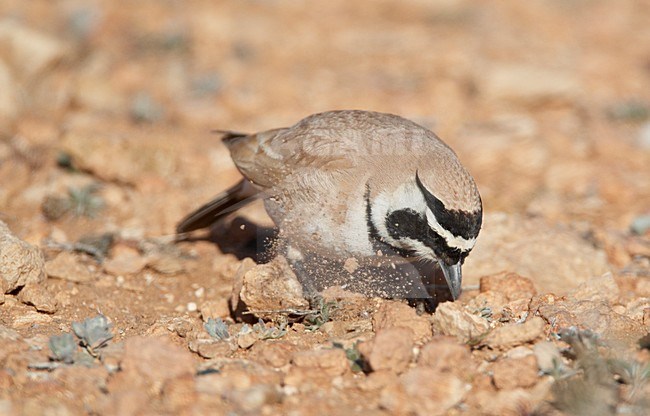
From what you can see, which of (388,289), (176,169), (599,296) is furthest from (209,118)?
(599,296)

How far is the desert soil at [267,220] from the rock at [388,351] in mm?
10

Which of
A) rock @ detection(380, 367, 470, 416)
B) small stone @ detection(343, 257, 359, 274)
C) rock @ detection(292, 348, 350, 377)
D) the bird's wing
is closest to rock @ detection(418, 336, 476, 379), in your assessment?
rock @ detection(380, 367, 470, 416)

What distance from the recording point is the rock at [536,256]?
18.4 feet

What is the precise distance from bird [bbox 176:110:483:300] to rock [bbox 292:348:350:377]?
0.93 metres

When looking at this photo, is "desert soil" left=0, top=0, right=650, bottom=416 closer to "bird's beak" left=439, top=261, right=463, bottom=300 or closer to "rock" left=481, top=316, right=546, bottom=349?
"rock" left=481, top=316, right=546, bottom=349

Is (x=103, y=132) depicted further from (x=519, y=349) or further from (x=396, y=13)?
(x=396, y=13)

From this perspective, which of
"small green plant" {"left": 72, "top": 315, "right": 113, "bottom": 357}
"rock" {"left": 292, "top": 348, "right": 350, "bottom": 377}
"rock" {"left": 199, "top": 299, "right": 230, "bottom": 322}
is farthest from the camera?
"rock" {"left": 199, "top": 299, "right": 230, "bottom": 322}

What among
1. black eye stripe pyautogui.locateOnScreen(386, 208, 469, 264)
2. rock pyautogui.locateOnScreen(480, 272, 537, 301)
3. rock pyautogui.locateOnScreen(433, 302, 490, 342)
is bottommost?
rock pyautogui.locateOnScreen(480, 272, 537, 301)

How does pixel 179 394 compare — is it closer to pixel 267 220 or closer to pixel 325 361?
pixel 325 361

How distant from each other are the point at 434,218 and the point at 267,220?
2195mm

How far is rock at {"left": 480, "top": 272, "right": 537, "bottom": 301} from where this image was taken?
5266mm

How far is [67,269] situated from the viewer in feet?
18.1

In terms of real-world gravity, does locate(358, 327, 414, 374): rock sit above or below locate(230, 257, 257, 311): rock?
above

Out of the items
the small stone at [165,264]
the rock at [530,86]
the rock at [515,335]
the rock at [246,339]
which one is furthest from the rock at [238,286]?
the rock at [530,86]
